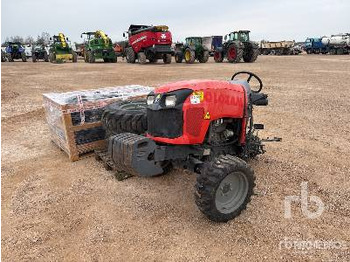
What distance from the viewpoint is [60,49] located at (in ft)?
86.3

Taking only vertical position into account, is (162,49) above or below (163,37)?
below

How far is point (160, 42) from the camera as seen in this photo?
68.6ft

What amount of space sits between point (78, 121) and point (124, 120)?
100 centimetres

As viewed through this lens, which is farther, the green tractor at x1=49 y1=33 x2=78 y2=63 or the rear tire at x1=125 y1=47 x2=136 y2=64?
the green tractor at x1=49 y1=33 x2=78 y2=63

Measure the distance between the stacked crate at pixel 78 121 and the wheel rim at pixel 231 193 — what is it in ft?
7.99

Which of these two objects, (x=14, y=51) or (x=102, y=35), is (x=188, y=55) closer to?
(x=102, y=35)

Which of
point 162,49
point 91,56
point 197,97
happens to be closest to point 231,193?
point 197,97

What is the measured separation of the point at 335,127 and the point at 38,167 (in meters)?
5.45

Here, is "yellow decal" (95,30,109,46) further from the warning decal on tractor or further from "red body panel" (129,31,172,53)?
A: the warning decal on tractor

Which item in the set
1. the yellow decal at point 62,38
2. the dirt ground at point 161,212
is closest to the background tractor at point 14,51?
the yellow decal at point 62,38

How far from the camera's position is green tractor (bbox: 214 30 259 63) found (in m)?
21.1

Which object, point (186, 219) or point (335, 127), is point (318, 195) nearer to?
point (186, 219)

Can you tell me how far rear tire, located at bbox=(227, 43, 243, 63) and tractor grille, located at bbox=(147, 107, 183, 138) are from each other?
18.9 meters

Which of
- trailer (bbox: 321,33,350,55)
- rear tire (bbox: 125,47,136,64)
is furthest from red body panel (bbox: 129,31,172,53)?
trailer (bbox: 321,33,350,55)
